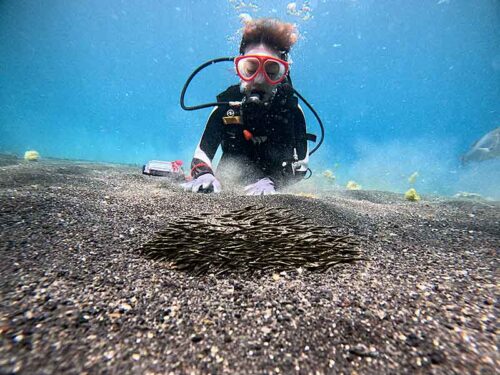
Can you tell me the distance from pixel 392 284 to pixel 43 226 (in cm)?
300

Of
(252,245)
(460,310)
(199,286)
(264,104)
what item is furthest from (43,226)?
(264,104)

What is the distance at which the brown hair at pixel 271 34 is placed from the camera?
5309 mm

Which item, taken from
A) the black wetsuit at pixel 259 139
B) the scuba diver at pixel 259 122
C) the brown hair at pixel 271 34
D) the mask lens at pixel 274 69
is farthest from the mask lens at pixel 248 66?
the brown hair at pixel 271 34

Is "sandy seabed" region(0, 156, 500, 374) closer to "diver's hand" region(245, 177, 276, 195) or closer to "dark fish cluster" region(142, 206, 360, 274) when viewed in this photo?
"dark fish cluster" region(142, 206, 360, 274)

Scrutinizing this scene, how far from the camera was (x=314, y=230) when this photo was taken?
221 centimetres

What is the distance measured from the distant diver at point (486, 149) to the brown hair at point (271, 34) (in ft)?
60.4

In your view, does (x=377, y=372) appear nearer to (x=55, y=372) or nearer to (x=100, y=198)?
(x=55, y=372)

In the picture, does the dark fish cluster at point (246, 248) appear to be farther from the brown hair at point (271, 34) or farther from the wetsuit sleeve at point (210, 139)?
the brown hair at point (271, 34)

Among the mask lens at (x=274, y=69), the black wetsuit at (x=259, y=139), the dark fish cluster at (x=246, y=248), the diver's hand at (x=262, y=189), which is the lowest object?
the dark fish cluster at (x=246, y=248)

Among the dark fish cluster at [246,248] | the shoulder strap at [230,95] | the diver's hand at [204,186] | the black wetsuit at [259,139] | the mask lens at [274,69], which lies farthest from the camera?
the shoulder strap at [230,95]

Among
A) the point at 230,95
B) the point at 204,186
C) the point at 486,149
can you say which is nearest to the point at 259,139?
the point at 230,95

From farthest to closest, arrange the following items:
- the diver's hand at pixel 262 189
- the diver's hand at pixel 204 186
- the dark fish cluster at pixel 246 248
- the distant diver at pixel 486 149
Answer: the distant diver at pixel 486 149 → the diver's hand at pixel 262 189 → the diver's hand at pixel 204 186 → the dark fish cluster at pixel 246 248

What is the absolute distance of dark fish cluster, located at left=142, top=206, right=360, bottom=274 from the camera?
5.69 ft

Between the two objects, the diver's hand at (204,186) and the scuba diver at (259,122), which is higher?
the scuba diver at (259,122)
